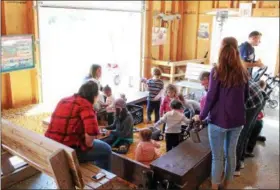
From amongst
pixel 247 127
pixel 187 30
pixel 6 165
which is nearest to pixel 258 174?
pixel 247 127

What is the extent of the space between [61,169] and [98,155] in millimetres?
543

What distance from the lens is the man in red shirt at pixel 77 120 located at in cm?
239

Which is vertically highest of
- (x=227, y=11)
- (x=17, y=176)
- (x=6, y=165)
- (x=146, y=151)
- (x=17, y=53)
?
(x=227, y=11)

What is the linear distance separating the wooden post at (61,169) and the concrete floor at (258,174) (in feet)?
3.28

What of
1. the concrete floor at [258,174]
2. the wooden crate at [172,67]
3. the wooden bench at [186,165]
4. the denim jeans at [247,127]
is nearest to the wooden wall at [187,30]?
the wooden crate at [172,67]

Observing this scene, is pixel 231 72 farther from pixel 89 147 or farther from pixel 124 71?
pixel 124 71

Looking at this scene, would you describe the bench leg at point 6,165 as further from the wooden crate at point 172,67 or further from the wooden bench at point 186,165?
the wooden crate at point 172,67

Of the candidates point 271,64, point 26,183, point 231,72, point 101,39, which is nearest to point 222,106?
point 231,72

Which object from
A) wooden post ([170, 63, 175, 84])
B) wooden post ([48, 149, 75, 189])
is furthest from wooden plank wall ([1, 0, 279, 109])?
wooden post ([48, 149, 75, 189])

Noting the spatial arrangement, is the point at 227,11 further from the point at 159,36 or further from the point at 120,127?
the point at 120,127

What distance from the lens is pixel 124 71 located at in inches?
310

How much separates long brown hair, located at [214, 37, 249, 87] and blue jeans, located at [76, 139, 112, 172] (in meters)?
1.24

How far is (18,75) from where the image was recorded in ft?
18.3

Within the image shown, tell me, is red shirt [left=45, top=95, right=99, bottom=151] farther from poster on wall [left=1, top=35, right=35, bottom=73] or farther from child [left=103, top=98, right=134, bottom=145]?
poster on wall [left=1, top=35, right=35, bottom=73]
